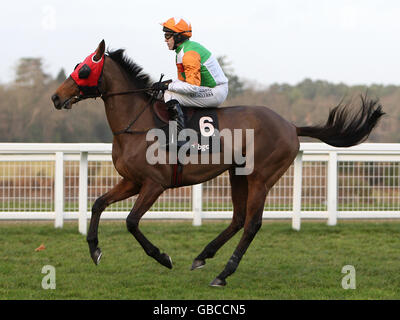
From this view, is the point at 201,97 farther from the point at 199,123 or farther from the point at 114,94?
the point at 114,94

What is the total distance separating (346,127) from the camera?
5934 mm

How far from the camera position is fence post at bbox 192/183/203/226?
8312 mm

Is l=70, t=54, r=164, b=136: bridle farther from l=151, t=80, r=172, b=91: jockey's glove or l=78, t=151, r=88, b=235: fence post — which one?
l=78, t=151, r=88, b=235: fence post

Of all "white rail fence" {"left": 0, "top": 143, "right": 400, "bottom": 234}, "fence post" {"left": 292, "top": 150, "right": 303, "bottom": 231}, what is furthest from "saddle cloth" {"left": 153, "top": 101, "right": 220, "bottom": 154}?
"fence post" {"left": 292, "top": 150, "right": 303, "bottom": 231}

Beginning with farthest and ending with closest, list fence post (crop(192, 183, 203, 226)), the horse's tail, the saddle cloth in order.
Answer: fence post (crop(192, 183, 203, 226)), the horse's tail, the saddle cloth

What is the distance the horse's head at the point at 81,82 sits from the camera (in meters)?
5.11

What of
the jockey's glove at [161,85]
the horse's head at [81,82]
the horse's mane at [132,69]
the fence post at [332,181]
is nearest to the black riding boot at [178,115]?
the jockey's glove at [161,85]

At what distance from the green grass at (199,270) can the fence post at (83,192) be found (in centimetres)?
14

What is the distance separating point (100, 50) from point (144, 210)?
4.56 ft

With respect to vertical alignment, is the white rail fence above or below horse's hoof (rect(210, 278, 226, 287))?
above

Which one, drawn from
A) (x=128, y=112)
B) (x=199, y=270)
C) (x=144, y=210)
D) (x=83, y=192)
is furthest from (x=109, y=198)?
(x=83, y=192)

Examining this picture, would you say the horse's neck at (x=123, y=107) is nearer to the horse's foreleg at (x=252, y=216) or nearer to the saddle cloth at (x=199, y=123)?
the saddle cloth at (x=199, y=123)
